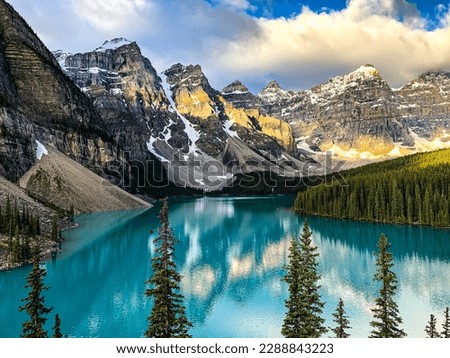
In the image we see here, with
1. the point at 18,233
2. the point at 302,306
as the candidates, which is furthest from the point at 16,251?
the point at 302,306

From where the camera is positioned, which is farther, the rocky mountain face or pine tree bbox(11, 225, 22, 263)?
the rocky mountain face

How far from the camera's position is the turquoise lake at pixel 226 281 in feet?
91.6

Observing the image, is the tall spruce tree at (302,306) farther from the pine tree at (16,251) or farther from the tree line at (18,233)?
the tree line at (18,233)

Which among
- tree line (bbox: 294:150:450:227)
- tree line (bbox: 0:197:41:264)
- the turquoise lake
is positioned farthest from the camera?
tree line (bbox: 294:150:450:227)

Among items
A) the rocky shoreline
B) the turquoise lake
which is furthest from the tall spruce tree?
the rocky shoreline

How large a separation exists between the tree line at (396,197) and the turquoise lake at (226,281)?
25.6ft

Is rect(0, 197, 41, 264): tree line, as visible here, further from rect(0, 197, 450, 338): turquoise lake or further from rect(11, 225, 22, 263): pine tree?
rect(0, 197, 450, 338): turquoise lake

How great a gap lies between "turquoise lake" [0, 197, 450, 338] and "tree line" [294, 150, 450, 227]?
307 inches

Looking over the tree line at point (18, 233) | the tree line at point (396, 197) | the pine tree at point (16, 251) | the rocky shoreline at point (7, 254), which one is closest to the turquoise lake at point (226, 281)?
the rocky shoreline at point (7, 254)

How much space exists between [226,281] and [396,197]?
59144 millimetres

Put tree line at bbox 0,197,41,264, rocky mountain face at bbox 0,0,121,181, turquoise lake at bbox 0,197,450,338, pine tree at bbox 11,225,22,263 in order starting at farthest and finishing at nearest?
rocky mountain face at bbox 0,0,121,181
tree line at bbox 0,197,41,264
pine tree at bbox 11,225,22,263
turquoise lake at bbox 0,197,450,338

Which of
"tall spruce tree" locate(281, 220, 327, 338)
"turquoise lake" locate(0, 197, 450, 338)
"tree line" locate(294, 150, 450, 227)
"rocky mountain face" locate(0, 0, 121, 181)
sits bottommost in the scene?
"turquoise lake" locate(0, 197, 450, 338)

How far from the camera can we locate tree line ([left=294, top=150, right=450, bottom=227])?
8062 centimetres

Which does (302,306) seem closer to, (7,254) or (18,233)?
(7,254)
